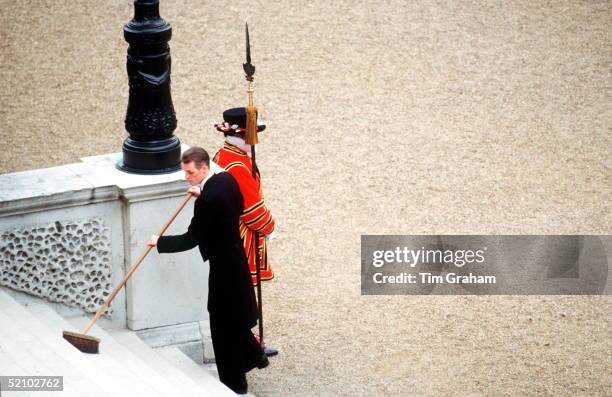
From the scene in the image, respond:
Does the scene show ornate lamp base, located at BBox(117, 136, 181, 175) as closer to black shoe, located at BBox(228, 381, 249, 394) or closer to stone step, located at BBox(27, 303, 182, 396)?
stone step, located at BBox(27, 303, 182, 396)

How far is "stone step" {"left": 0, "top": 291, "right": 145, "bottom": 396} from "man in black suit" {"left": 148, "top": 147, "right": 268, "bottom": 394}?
743 millimetres

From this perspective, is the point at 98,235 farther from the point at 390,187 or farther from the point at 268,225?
the point at 390,187

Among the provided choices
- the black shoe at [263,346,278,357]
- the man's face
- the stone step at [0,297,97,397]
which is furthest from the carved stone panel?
the black shoe at [263,346,278,357]

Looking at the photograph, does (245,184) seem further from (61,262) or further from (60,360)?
(60,360)

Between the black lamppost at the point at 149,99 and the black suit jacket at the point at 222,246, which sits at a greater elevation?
the black lamppost at the point at 149,99

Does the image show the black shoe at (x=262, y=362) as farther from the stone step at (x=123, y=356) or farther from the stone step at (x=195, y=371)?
the stone step at (x=123, y=356)

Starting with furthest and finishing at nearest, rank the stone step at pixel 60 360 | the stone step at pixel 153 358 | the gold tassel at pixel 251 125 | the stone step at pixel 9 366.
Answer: the gold tassel at pixel 251 125 < the stone step at pixel 153 358 < the stone step at pixel 60 360 < the stone step at pixel 9 366

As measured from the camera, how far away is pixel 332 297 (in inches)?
365

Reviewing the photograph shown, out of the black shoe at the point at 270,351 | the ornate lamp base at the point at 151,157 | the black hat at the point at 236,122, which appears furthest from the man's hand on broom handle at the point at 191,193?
the black shoe at the point at 270,351

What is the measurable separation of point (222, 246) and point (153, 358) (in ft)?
2.82

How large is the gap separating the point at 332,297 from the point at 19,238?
8.30ft

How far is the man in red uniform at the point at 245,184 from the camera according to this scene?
27.0 feet

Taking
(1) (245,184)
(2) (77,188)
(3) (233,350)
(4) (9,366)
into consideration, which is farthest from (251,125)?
(4) (9,366)

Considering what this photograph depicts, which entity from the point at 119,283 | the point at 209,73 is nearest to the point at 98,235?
the point at 119,283
